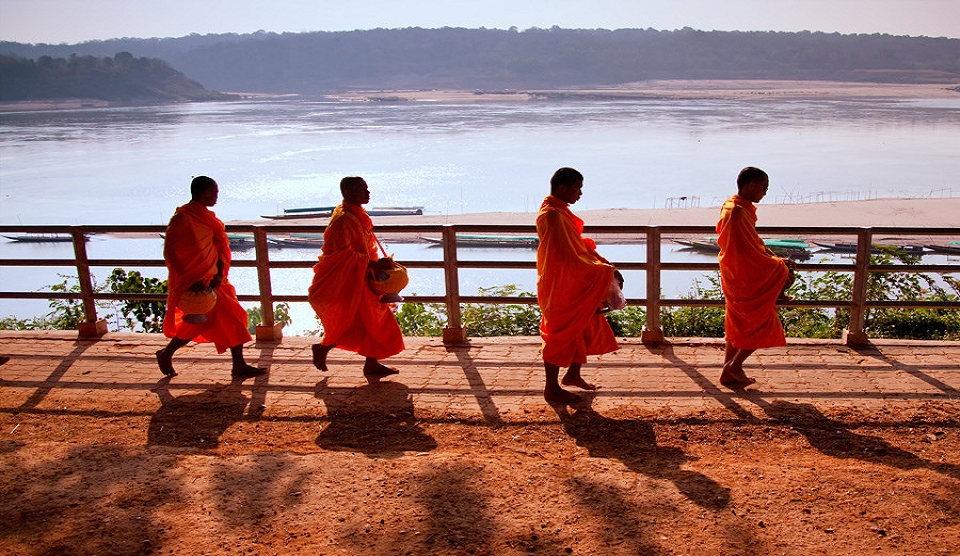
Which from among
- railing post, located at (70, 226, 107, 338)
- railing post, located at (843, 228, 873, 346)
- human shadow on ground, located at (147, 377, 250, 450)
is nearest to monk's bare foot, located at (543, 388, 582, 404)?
human shadow on ground, located at (147, 377, 250, 450)

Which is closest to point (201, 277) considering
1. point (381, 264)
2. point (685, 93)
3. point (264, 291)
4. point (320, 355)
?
point (320, 355)

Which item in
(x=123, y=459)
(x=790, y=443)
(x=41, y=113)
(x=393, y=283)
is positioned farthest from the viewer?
(x=41, y=113)

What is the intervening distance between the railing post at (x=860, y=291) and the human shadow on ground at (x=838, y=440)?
155cm

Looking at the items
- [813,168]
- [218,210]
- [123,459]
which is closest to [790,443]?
[123,459]

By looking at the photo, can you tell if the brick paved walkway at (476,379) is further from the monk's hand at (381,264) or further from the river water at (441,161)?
the river water at (441,161)

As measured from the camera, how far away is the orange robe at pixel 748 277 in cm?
540

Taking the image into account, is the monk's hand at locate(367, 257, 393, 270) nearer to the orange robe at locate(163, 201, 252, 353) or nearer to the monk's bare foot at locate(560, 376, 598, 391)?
the orange robe at locate(163, 201, 252, 353)

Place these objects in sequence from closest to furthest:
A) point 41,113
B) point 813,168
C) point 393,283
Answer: point 393,283 < point 813,168 < point 41,113

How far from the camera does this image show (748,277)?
214 inches

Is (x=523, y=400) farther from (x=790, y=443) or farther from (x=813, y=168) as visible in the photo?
(x=813, y=168)

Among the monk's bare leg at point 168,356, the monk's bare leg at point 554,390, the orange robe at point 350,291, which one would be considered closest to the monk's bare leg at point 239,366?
the monk's bare leg at point 168,356

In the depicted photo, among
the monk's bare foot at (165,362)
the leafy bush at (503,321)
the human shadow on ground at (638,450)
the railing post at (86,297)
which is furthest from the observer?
the leafy bush at (503,321)

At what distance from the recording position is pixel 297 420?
17.1 ft

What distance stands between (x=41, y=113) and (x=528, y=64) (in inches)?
3066
